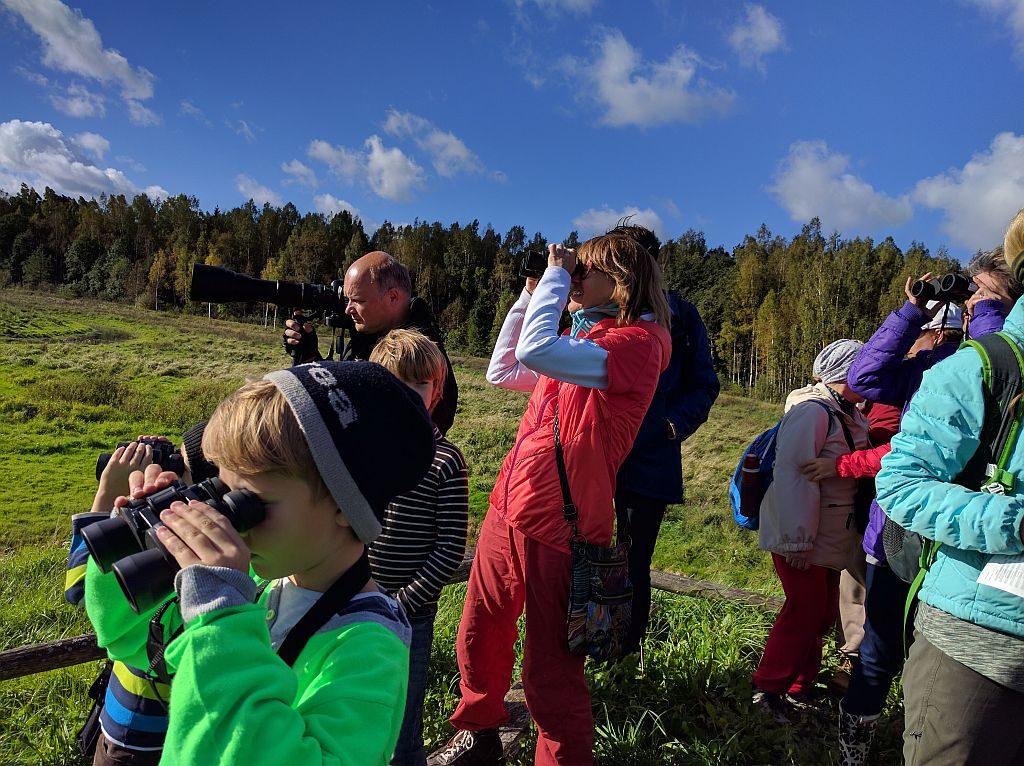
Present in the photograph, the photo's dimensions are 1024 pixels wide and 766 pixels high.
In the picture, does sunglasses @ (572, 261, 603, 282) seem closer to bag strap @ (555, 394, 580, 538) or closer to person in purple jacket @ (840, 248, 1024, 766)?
bag strap @ (555, 394, 580, 538)

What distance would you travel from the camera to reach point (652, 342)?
8.27 ft

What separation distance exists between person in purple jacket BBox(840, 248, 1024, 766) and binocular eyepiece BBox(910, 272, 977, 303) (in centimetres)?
3

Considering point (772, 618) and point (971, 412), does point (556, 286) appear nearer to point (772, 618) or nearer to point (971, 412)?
point (971, 412)

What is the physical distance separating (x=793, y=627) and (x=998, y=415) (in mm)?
1888

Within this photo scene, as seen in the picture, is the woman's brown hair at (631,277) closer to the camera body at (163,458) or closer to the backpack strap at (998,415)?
the backpack strap at (998,415)

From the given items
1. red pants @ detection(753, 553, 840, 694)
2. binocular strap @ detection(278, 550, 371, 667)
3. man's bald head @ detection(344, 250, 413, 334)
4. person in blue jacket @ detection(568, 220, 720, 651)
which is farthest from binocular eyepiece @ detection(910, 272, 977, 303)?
binocular strap @ detection(278, 550, 371, 667)

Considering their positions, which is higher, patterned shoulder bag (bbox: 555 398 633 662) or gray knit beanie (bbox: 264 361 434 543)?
gray knit beanie (bbox: 264 361 434 543)

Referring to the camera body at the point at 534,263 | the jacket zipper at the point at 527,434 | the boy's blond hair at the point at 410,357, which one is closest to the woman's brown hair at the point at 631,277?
the camera body at the point at 534,263

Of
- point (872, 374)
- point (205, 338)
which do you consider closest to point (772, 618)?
point (872, 374)

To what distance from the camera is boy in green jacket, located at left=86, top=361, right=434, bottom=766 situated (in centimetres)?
99

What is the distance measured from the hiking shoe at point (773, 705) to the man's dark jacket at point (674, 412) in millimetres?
1066

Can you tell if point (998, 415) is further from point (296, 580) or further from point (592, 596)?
point (296, 580)

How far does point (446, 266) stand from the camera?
207ft

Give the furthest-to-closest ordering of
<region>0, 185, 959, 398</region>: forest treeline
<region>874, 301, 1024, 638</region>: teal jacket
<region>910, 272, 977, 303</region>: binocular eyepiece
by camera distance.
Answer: <region>0, 185, 959, 398</region>: forest treeline → <region>910, 272, 977, 303</region>: binocular eyepiece → <region>874, 301, 1024, 638</region>: teal jacket
